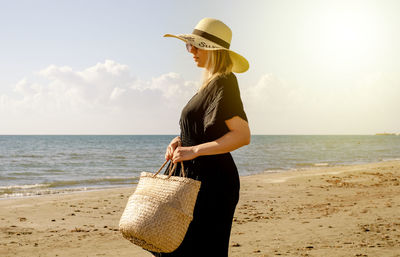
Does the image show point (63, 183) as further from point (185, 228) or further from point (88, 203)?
point (185, 228)

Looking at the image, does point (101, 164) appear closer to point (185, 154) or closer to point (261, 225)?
point (261, 225)

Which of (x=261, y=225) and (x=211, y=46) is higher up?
(x=211, y=46)

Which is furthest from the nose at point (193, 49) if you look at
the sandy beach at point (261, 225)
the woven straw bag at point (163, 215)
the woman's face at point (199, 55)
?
the sandy beach at point (261, 225)

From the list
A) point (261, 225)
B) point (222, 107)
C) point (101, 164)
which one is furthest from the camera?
point (101, 164)

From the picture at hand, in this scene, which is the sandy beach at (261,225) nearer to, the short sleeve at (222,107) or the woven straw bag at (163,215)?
the woven straw bag at (163,215)

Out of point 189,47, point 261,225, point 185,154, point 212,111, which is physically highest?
point 189,47

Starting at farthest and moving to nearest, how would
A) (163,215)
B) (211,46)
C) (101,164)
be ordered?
(101,164) < (211,46) < (163,215)

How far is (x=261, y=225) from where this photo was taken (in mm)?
6969

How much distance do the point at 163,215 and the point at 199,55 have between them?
3.13 ft

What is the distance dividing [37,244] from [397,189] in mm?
9766

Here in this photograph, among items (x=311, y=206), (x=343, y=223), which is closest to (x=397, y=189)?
(x=311, y=206)

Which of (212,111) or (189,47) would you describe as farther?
(189,47)

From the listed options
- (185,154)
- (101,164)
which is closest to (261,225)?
(185,154)

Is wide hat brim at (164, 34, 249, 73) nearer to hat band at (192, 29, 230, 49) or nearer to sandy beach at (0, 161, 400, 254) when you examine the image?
hat band at (192, 29, 230, 49)
